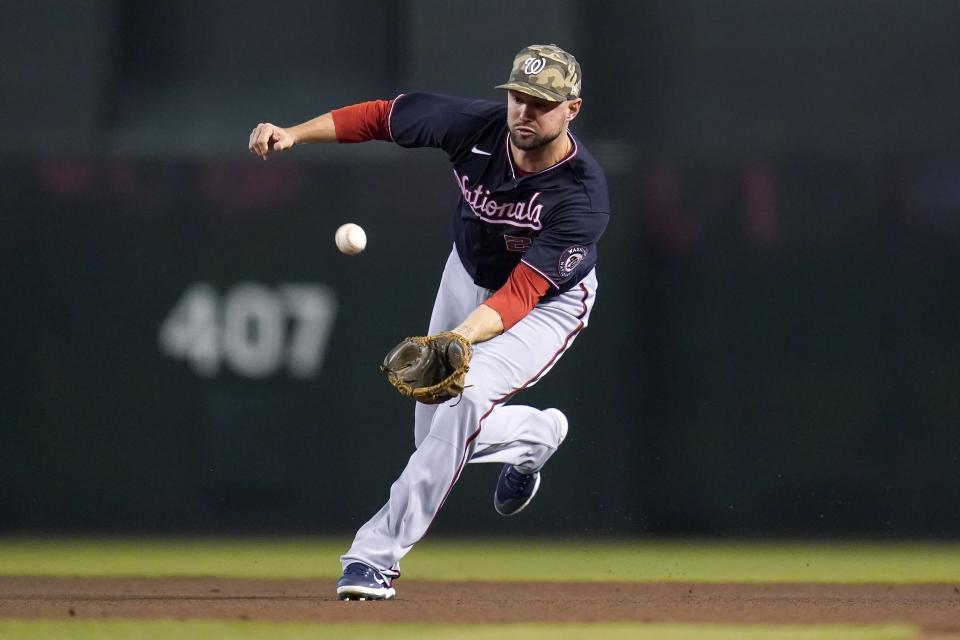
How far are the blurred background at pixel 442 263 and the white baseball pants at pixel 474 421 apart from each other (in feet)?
5.73

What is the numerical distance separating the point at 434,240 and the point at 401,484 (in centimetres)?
271

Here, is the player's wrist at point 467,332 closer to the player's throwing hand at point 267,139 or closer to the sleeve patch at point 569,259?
the sleeve patch at point 569,259

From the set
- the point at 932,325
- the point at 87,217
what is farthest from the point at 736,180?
the point at 87,217

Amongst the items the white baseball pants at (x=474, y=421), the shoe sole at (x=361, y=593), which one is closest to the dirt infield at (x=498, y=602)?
the shoe sole at (x=361, y=593)

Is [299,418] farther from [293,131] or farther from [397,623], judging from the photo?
[397,623]

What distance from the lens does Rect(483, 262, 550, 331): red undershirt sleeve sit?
15.6 ft

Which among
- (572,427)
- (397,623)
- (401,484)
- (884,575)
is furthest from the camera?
(572,427)

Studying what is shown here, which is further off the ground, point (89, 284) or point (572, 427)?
point (89, 284)

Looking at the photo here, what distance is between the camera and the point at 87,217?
23.8 ft

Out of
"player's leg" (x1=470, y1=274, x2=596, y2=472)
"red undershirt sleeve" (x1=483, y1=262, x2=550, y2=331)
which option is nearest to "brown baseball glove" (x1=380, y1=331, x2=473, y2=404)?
"red undershirt sleeve" (x1=483, y1=262, x2=550, y2=331)

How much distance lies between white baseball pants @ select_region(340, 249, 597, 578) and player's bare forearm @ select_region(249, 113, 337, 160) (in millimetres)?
651

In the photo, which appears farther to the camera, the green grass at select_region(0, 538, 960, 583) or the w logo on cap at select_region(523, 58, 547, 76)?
the green grass at select_region(0, 538, 960, 583)

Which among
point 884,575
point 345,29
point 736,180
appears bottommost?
point 884,575

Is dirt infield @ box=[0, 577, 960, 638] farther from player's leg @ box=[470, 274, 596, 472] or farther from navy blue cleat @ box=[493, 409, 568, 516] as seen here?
player's leg @ box=[470, 274, 596, 472]
